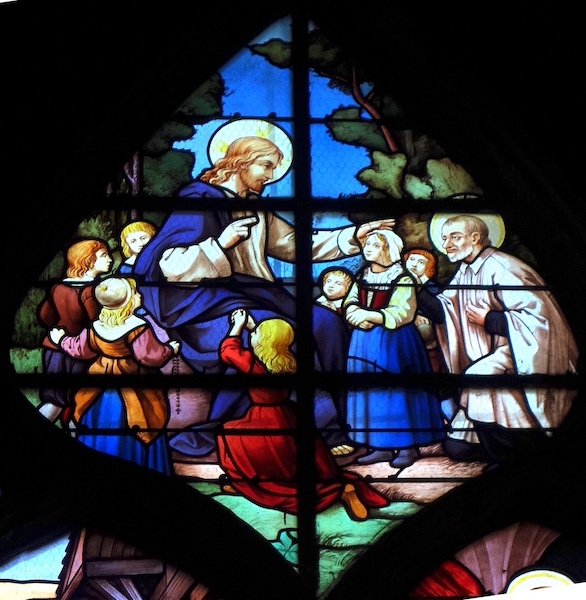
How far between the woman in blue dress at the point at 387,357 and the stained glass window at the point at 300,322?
0.01 m

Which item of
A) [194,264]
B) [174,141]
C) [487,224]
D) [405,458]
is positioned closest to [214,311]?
[194,264]

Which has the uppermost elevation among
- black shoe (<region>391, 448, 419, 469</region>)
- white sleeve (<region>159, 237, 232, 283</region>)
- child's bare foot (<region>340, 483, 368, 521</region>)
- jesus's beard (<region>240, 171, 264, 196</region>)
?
jesus's beard (<region>240, 171, 264, 196</region>)

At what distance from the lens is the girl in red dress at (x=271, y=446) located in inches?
310

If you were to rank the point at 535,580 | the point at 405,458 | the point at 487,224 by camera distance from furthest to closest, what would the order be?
1. the point at 487,224
2. the point at 405,458
3. the point at 535,580

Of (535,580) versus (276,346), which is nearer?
(535,580)

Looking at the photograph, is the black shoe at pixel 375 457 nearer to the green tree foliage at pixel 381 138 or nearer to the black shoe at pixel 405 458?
the black shoe at pixel 405 458

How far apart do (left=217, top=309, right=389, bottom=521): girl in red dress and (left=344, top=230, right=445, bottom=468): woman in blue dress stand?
0.18 metres

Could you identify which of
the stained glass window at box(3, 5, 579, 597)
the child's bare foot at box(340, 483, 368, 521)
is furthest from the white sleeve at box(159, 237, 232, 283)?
the child's bare foot at box(340, 483, 368, 521)

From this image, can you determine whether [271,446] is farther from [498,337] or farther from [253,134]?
[253,134]

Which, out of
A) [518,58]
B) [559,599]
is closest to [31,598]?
[559,599]

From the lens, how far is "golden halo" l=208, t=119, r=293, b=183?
8.83 meters

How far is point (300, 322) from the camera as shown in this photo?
8.34 meters

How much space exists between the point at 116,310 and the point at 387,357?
1.26 meters

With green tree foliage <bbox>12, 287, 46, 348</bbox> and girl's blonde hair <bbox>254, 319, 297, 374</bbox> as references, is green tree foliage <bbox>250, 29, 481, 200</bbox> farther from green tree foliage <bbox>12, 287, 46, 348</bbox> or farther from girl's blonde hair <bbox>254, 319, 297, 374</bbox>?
green tree foliage <bbox>12, 287, 46, 348</bbox>
